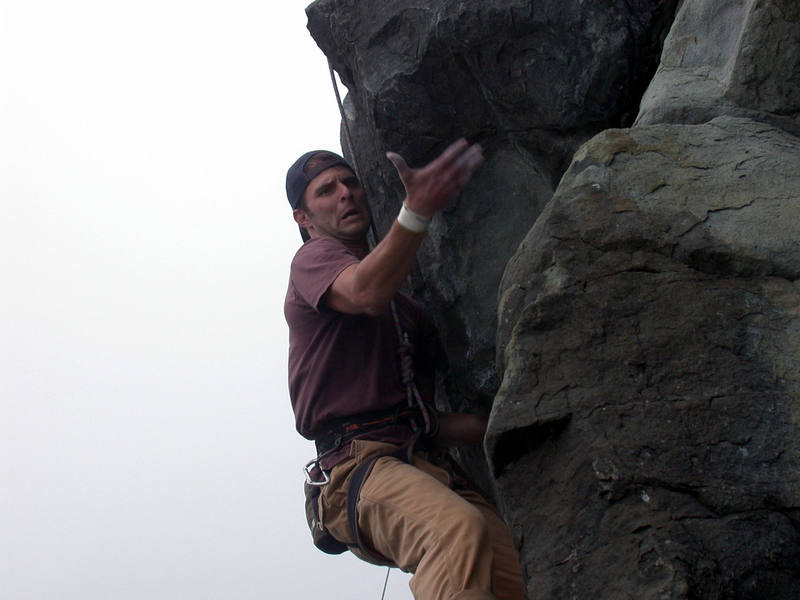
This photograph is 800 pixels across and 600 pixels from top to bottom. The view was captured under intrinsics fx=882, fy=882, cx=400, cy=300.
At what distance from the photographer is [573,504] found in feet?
8.48

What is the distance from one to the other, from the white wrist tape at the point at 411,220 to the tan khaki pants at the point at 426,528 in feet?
3.10

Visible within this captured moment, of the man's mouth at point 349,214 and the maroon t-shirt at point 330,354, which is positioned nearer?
the maroon t-shirt at point 330,354

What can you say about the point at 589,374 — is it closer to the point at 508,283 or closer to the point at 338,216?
the point at 508,283

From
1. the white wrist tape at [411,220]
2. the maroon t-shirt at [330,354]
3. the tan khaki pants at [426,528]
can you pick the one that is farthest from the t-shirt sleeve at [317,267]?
the tan khaki pants at [426,528]

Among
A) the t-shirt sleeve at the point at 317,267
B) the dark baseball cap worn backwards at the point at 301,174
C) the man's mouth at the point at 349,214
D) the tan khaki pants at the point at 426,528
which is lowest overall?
the tan khaki pants at the point at 426,528

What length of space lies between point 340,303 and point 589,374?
1188mm

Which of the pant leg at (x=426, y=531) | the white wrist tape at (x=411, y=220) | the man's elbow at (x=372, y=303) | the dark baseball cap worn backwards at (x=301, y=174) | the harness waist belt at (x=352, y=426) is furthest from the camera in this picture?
the dark baseball cap worn backwards at (x=301, y=174)

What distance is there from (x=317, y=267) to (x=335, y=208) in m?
0.60

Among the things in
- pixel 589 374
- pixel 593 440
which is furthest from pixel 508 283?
pixel 593 440

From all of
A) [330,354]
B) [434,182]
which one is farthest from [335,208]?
[434,182]

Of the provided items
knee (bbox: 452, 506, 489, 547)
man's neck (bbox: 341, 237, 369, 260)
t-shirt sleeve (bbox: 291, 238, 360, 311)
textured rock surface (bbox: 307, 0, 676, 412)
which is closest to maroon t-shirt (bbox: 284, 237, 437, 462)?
t-shirt sleeve (bbox: 291, 238, 360, 311)

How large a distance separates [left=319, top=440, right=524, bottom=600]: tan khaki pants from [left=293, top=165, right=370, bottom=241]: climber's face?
43.3 inches

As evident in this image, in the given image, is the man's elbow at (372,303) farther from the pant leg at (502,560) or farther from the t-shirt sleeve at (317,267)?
the pant leg at (502,560)

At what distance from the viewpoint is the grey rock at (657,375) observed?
2.40m
